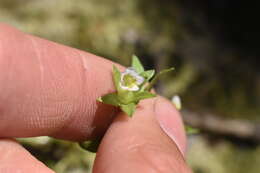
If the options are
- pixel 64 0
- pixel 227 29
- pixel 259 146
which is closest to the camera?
pixel 259 146

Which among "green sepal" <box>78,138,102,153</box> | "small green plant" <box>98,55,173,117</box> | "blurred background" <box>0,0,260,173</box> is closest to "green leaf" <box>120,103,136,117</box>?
"small green plant" <box>98,55,173,117</box>

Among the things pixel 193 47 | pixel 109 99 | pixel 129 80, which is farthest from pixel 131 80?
pixel 193 47

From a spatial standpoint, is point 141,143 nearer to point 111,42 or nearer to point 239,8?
point 111,42

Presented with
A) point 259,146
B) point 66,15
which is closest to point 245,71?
point 259,146

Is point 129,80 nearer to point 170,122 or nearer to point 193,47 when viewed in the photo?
point 170,122

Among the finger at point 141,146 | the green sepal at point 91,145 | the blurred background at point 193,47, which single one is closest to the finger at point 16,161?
the finger at point 141,146
